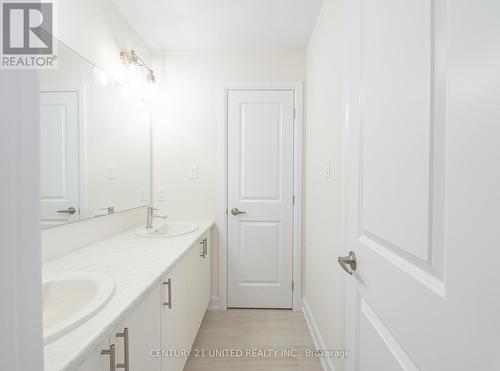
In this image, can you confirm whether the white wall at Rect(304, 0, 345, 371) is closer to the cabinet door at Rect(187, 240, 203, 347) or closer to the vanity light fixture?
the cabinet door at Rect(187, 240, 203, 347)

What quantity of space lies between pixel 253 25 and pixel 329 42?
73 centimetres

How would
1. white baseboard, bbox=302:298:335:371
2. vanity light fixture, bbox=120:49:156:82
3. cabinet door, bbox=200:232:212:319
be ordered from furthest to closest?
cabinet door, bbox=200:232:212:319 → vanity light fixture, bbox=120:49:156:82 → white baseboard, bbox=302:298:335:371

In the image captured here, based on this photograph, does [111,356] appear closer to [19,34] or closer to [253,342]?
[19,34]

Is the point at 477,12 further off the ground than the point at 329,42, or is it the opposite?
the point at 329,42

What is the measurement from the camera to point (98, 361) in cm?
70

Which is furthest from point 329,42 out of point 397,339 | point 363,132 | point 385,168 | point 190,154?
point 397,339

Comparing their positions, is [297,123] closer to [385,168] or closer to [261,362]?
[385,168]

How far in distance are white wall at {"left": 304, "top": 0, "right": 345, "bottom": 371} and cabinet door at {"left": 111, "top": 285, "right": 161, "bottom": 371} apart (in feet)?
2.99

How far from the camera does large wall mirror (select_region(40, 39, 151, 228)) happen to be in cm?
118

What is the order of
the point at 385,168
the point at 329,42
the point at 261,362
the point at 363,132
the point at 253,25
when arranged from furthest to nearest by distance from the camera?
the point at 253,25 → the point at 261,362 → the point at 329,42 → the point at 363,132 → the point at 385,168

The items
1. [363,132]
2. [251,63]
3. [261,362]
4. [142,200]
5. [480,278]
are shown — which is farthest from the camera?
[251,63]

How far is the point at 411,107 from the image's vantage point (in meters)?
0.54

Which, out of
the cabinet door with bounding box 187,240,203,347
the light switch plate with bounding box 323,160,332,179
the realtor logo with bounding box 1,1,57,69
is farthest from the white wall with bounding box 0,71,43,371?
the light switch plate with bounding box 323,160,332,179

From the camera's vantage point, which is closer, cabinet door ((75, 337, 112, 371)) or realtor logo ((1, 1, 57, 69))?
realtor logo ((1, 1, 57, 69))
